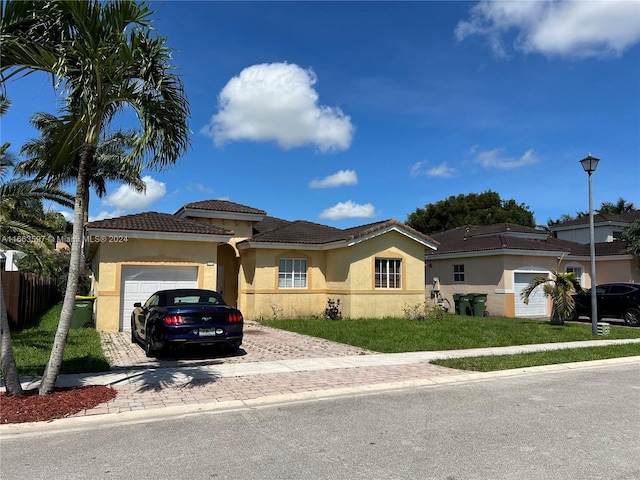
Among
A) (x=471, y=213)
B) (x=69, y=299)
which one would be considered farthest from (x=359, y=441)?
(x=471, y=213)

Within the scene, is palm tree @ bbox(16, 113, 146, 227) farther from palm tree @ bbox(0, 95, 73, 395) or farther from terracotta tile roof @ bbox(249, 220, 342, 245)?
terracotta tile roof @ bbox(249, 220, 342, 245)

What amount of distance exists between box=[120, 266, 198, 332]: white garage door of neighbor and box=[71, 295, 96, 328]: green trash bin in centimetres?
123

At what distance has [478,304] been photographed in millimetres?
22234

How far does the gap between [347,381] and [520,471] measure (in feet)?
13.8

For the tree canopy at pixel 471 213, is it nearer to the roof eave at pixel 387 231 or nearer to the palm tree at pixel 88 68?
the roof eave at pixel 387 231

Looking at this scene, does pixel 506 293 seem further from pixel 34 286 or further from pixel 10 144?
pixel 10 144

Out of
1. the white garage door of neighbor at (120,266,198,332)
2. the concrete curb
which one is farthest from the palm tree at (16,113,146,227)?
the concrete curb

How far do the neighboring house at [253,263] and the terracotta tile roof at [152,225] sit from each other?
3 cm

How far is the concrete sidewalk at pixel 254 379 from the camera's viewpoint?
7.11 m

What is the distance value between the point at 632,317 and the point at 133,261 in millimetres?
19477

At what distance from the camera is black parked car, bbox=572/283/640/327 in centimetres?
1938

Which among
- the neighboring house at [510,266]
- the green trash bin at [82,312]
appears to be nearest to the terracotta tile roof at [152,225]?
Answer: the green trash bin at [82,312]

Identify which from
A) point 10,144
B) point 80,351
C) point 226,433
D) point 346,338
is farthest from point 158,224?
point 226,433

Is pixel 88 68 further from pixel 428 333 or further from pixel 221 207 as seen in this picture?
pixel 221 207
